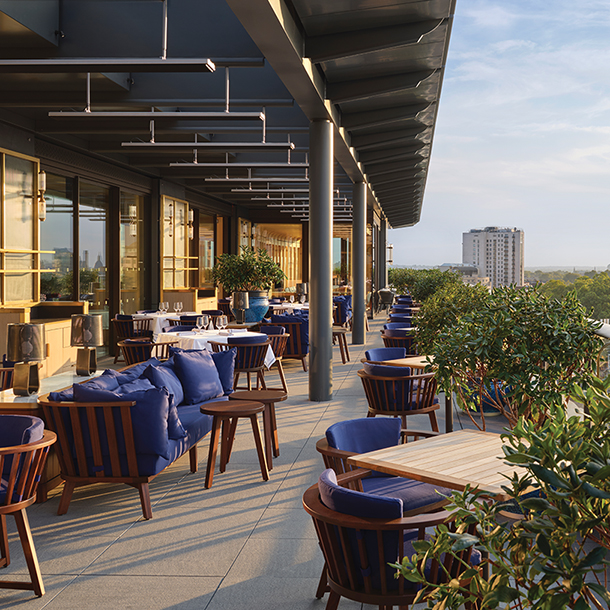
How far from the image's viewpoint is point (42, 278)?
9617 millimetres

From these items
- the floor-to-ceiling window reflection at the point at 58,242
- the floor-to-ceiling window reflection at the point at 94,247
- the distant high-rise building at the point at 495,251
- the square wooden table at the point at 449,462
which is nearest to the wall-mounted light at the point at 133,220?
the floor-to-ceiling window reflection at the point at 94,247

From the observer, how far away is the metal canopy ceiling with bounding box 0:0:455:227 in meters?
5.57

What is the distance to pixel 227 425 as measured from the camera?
472 cm

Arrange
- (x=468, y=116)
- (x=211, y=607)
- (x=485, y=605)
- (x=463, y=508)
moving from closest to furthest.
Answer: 1. (x=485, y=605)
2. (x=463, y=508)
3. (x=211, y=607)
4. (x=468, y=116)

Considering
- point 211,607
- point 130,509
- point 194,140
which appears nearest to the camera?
point 211,607

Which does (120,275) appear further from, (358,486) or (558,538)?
(558,538)

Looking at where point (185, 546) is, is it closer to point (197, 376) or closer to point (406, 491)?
point (406, 491)

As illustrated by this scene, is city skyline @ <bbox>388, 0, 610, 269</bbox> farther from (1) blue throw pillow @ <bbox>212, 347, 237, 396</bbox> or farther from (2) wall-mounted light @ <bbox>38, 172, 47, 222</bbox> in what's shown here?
(1) blue throw pillow @ <bbox>212, 347, 237, 396</bbox>

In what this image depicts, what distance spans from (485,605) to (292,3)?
511cm

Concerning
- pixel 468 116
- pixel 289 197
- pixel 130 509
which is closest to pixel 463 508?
pixel 130 509

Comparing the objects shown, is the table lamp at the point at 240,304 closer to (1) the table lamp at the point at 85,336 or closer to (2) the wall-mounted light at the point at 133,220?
(1) the table lamp at the point at 85,336

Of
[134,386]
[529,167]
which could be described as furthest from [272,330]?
[529,167]

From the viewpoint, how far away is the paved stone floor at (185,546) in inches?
112

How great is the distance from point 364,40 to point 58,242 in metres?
6.36
